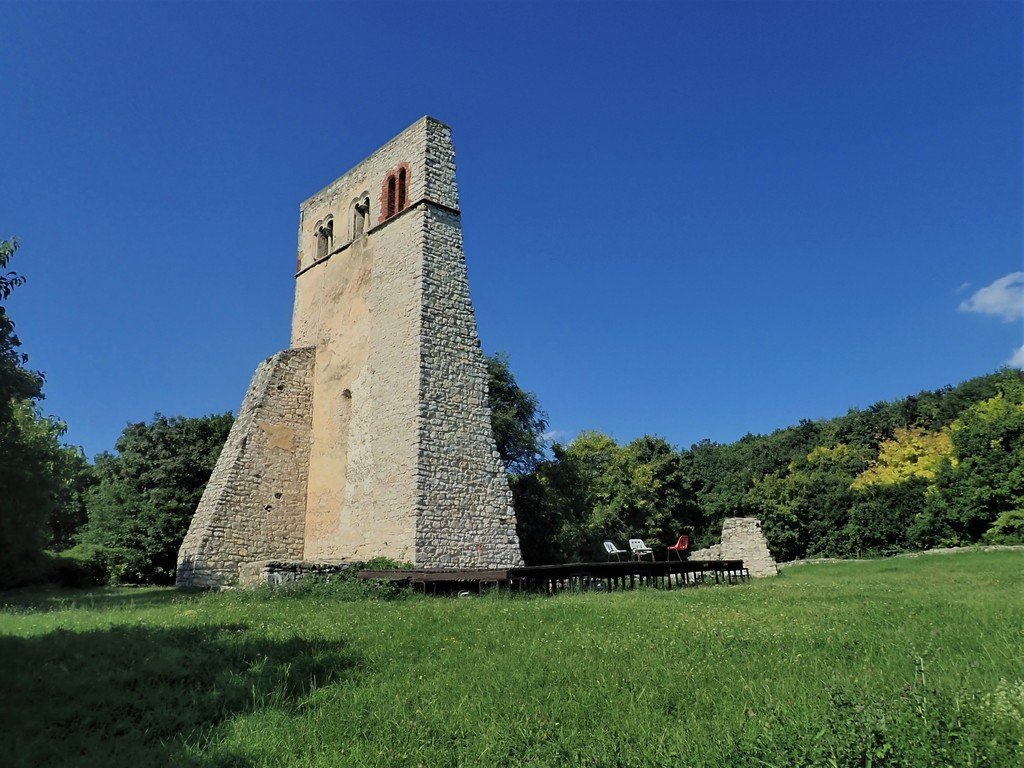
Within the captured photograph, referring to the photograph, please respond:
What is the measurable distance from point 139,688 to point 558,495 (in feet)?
64.7

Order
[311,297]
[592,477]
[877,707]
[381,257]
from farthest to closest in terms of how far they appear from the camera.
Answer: [592,477] < [311,297] < [381,257] < [877,707]

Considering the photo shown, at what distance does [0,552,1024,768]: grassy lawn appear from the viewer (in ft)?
11.6

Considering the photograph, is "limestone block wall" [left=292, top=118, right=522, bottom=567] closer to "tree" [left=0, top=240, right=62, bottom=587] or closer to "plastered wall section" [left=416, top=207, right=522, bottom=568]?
"plastered wall section" [left=416, top=207, right=522, bottom=568]

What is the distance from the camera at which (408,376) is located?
15.0 meters

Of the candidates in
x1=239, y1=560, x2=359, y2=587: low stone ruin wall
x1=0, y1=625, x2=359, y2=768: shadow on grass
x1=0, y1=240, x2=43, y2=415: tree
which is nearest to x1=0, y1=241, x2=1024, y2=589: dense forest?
x1=0, y1=240, x2=43, y2=415: tree

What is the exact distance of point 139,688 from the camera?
215 inches

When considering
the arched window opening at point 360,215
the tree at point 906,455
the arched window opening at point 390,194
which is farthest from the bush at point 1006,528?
the arched window opening at point 360,215

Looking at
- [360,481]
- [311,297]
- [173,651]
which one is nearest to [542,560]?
[360,481]

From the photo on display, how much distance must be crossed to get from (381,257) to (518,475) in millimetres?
10432

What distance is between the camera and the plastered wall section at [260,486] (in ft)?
53.3

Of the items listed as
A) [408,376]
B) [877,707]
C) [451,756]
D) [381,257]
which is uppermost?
[381,257]

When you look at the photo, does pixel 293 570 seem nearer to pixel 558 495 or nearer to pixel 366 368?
pixel 366 368

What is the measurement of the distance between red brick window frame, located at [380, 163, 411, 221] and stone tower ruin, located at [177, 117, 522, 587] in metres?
0.05

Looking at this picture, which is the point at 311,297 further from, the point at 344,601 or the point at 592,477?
the point at 592,477
